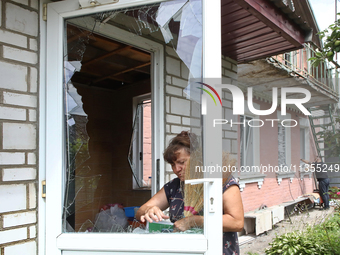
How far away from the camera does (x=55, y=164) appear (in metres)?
1.62

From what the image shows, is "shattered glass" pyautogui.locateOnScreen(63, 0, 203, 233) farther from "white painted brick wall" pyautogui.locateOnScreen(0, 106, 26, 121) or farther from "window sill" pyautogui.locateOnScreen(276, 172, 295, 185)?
"window sill" pyautogui.locateOnScreen(276, 172, 295, 185)

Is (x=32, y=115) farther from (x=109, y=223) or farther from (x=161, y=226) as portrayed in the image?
(x=109, y=223)

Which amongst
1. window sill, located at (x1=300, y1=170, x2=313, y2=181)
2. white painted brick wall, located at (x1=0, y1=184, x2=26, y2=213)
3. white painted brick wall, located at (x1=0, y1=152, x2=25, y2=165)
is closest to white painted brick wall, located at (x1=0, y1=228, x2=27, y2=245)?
white painted brick wall, located at (x1=0, y1=184, x2=26, y2=213)

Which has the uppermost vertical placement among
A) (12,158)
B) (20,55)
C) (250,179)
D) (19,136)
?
(20,55)

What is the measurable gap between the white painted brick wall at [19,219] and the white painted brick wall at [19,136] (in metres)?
0.34

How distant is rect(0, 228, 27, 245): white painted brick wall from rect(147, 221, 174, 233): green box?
0.66m

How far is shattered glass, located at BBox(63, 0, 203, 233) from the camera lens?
5.49ft

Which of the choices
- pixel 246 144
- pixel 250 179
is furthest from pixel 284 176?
pixel 250 179

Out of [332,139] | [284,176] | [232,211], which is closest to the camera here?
[232,211]

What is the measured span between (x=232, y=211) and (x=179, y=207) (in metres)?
0.32

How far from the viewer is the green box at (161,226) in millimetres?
1621

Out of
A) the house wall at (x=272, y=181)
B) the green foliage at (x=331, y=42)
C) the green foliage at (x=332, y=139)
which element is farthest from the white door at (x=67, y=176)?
the green foliage at (x=332, y=139)

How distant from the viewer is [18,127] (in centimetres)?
162

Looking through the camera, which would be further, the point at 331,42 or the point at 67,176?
the point at 331,42
